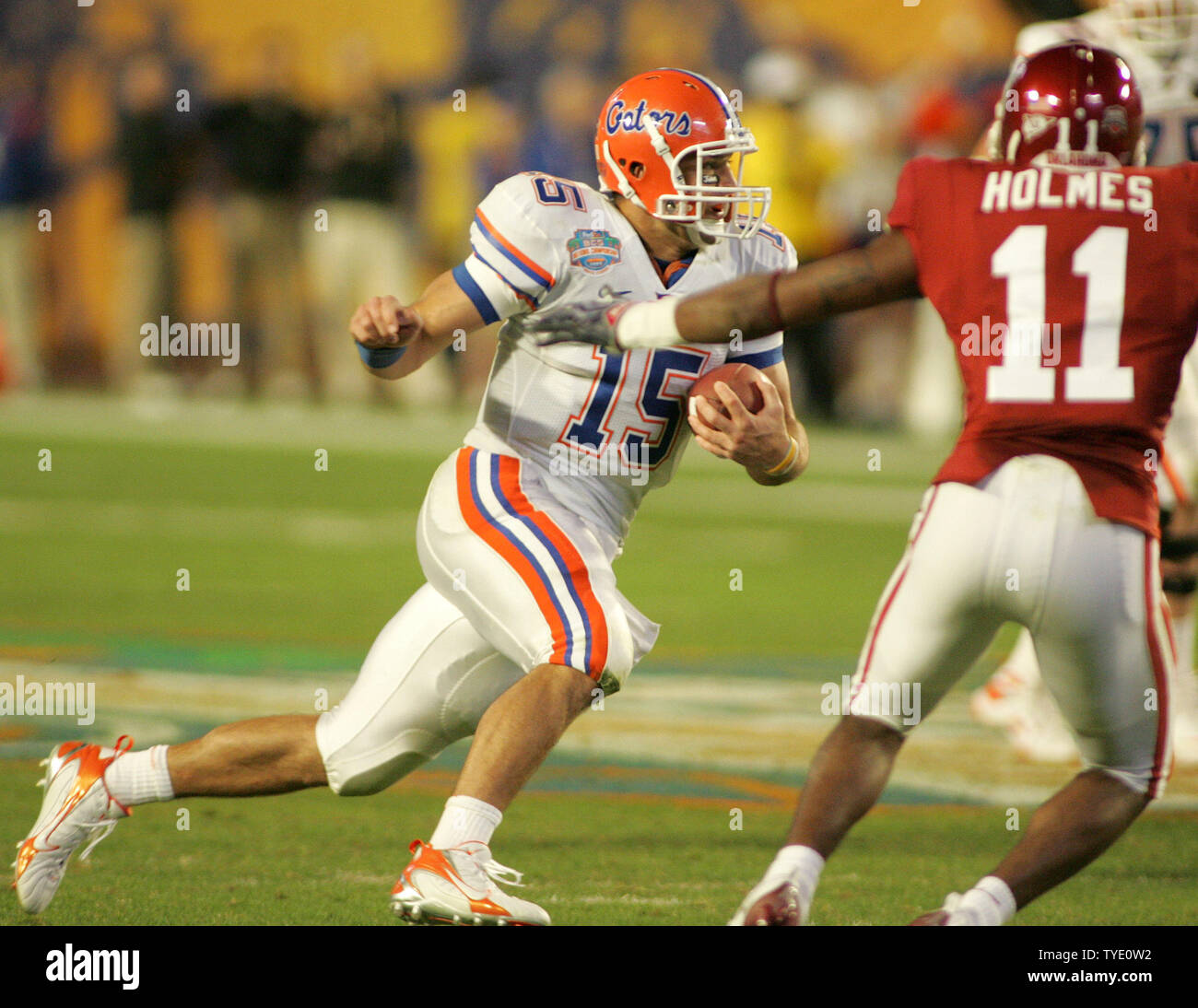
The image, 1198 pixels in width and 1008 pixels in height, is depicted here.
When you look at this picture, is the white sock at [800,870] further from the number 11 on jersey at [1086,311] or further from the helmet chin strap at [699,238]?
the helmet chin strap at [699,238]

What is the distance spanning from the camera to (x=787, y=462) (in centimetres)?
374

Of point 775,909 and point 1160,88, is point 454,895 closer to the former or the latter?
point 775,909

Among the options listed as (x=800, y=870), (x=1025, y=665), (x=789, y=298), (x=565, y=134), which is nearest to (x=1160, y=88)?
(x=1025, y=665)

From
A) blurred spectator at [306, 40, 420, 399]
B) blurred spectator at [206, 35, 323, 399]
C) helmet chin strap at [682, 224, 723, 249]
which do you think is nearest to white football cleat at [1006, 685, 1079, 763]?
helmet chin strap at [682, 224, 723, 249]

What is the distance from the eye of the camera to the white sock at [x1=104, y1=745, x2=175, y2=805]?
3785 mm

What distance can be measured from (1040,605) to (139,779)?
1904mm

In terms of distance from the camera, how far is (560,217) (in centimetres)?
372

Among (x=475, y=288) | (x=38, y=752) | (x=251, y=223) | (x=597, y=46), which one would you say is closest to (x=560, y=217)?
(x=475, y=288)

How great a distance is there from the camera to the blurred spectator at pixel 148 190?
13.9 m

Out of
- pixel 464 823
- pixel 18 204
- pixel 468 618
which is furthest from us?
pixel 18 204

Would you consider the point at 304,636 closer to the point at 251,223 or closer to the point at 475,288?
the point at 475,288

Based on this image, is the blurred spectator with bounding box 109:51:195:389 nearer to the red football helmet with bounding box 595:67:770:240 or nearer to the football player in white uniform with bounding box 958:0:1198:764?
the football player in white uniform with bounding box 958:0:1198:764

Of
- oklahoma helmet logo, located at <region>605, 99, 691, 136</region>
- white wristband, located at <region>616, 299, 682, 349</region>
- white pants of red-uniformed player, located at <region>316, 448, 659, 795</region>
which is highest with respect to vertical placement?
oklahoma helmet logo, located at <region>605, 99, 691, 136</region>

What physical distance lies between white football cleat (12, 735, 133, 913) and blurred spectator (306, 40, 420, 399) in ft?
34.2
